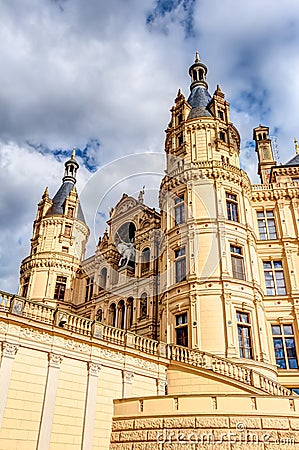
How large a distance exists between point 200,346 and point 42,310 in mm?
10566

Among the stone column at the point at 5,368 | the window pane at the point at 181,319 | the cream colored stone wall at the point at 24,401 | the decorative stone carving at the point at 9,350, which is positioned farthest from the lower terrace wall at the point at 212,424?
the window pane at the point at 181,319

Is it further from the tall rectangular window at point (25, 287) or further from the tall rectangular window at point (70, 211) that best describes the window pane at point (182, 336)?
the tall rectangular window at point (70, 211)

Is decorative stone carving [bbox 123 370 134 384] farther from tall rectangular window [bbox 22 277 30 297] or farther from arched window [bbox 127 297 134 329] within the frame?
tall rectangular window [bbox 22 277 30 297]

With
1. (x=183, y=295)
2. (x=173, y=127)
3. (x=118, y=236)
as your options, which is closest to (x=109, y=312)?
(x=118, y=236)

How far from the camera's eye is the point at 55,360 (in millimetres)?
17125

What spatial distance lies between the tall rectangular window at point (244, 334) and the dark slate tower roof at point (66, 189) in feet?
95.2

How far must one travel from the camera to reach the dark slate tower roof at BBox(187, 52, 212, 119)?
3466 centimetres

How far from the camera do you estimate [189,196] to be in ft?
97.6

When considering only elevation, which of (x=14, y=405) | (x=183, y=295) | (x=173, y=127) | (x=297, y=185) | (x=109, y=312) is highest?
(x=173, y=127)

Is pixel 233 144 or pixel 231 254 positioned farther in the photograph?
pixel 233 144

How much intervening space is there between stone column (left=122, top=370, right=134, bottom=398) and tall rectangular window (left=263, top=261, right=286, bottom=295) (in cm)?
1355

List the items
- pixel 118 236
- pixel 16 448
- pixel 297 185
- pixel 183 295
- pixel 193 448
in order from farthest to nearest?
1. pixel 118 236
2. pixel 297 185
3. pixel 183 295
4. pixel 16 448
5. pixel 193 448

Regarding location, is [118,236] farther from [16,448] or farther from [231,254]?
[16,448]

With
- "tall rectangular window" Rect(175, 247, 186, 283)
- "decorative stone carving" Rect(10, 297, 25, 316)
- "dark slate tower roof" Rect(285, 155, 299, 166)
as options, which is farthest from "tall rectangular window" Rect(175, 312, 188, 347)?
"dark slate tower roof" Rect(285, 155, 299, 166)
